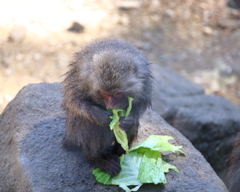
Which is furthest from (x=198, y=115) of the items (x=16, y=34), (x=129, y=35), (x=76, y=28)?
(x=16, y=34)

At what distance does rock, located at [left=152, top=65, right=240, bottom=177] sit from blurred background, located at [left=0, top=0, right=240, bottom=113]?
75.8 inches

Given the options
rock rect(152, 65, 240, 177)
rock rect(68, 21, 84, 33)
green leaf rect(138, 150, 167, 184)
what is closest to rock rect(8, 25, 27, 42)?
rock rect(68, 21, 84, 33)

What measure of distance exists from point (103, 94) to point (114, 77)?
0.25 metres

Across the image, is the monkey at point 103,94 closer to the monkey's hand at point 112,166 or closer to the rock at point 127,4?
the monkey's hand at point 112,166

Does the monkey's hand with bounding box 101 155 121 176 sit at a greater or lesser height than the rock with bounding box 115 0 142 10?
lesser

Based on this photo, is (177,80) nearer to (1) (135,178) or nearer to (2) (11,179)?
(1) (135,178)

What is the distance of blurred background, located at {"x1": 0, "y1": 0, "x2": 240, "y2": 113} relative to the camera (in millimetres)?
8664

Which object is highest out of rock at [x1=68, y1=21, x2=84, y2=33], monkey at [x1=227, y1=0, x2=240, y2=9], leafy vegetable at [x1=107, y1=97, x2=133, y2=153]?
leafy vegetable at [x1=107, y1=97, x2=133, y2=153]

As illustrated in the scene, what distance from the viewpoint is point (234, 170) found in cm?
520

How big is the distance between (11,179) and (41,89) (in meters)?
1.55

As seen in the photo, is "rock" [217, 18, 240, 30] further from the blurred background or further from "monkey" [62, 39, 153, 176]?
"monkey" [62, 39, 153, 176]

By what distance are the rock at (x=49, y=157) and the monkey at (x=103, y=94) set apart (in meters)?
0.24

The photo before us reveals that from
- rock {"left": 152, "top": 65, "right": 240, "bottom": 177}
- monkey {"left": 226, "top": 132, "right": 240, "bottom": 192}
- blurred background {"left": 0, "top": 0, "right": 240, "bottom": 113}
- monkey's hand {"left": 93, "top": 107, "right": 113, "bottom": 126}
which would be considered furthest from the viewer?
blurred background {"left": 0, "top": 0, "right": 240, "bottom": 113}

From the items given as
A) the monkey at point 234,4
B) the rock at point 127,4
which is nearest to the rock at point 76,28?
the rock at point 127,4
